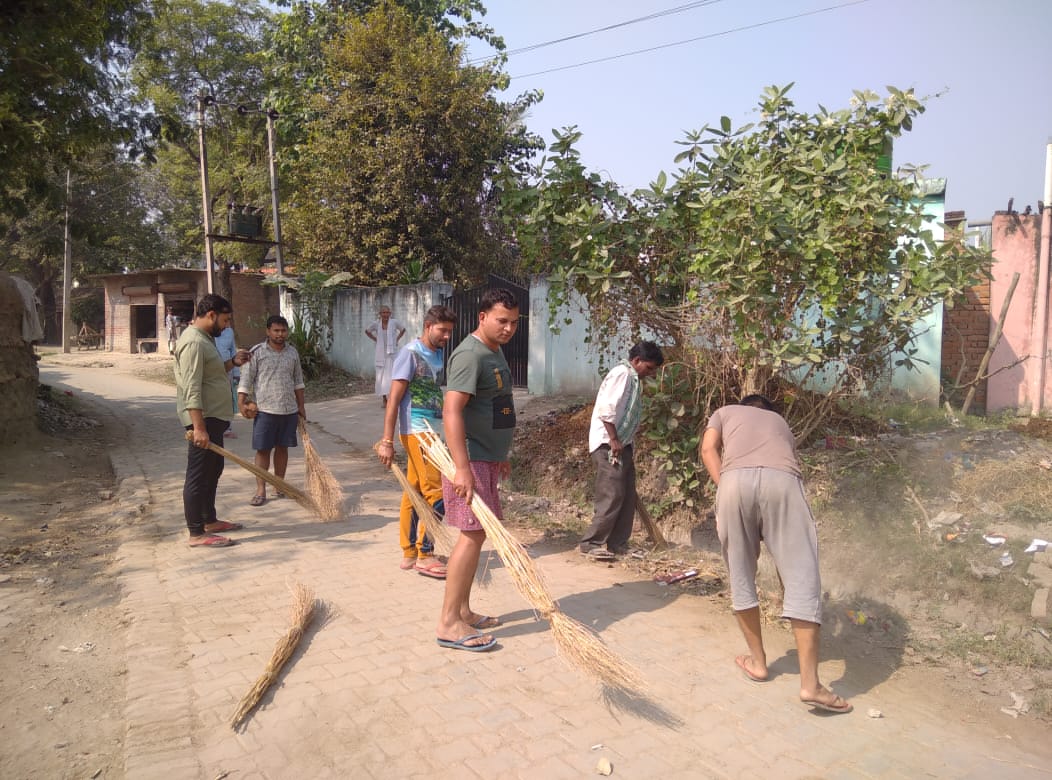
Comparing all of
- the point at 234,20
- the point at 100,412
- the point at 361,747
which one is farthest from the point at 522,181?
the point at 234,20

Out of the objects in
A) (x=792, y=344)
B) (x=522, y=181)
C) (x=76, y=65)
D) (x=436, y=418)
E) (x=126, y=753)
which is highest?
(x=76, y=65)

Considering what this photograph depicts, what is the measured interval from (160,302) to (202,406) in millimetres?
22841

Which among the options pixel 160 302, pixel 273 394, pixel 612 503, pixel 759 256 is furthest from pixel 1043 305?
pixel 160 302

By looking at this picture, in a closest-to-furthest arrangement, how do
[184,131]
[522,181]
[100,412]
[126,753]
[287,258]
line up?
[126,753]
[522,181]
[184,131]
[100,412]
[287,258]

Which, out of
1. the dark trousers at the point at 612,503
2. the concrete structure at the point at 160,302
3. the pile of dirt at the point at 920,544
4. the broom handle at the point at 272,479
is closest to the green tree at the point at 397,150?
Answer: the concrete structure at the point at 160,302

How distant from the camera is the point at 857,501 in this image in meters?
5.42

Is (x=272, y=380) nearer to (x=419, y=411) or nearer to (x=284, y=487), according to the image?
(x=284, y=487)

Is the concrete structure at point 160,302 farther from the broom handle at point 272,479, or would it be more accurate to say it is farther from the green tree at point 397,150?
the broom handle at point 272,479

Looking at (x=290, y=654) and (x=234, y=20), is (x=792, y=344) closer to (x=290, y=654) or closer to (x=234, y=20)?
(x=290, y=654)

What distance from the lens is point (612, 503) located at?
17.8ft

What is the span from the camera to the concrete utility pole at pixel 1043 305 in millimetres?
8203

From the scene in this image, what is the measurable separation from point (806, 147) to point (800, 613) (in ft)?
11.1

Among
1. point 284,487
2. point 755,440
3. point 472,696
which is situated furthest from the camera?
point 284,487

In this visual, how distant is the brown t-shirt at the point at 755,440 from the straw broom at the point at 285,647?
7.46 feet
